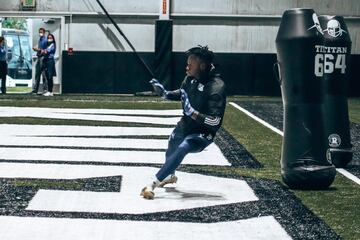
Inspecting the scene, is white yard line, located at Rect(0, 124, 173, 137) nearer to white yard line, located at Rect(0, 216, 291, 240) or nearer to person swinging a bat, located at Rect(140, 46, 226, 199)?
person swinging a bat, located at Rect(140, 46, 226, 199)

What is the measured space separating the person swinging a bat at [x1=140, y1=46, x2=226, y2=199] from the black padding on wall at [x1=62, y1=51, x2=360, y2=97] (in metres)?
20.9

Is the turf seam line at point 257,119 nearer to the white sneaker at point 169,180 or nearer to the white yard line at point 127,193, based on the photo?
the white yard line at point 127,193

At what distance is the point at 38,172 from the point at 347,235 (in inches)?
160

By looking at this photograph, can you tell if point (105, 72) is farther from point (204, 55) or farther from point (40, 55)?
point (204, 55)

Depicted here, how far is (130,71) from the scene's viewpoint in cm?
2912

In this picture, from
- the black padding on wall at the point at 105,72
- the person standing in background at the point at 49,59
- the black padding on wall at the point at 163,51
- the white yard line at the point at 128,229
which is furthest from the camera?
the black padding on wall at the point at 105,72

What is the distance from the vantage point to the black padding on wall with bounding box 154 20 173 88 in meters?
29.0

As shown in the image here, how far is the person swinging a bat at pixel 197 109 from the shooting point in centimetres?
792

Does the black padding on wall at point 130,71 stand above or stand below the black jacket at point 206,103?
below

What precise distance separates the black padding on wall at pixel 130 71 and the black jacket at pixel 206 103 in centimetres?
2093

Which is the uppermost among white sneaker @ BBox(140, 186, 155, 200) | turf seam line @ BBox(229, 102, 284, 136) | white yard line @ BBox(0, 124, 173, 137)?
white sneaker @ BBox(140, 186, 155, 200)

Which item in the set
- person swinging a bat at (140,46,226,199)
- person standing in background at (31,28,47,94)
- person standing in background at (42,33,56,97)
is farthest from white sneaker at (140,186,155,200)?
person standing in background at (31,28,47,94)

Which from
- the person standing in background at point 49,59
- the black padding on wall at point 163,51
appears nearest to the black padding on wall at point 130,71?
the black padding on wall at point 163,51

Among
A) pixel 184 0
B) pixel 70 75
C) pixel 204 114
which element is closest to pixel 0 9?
pixel 70 75
